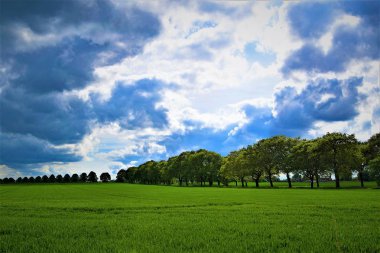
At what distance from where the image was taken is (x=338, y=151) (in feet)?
287

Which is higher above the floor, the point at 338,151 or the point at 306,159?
the point at 338,151

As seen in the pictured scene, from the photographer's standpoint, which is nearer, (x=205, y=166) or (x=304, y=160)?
(x=304, y=160)

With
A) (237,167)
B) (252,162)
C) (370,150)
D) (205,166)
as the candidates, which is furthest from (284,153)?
(205,166)

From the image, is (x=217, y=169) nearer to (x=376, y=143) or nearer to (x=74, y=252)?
(x=376, y=143)

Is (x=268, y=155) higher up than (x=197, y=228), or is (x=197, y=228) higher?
(x=268, y=155)

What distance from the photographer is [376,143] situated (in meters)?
100

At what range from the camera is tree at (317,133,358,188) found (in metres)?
86.0

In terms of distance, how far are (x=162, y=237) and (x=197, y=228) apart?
3020 mm

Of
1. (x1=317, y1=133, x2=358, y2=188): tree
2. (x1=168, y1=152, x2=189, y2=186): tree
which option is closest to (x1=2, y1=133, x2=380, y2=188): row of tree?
(x1=317, y1=133, x2=358, y2=188): tree

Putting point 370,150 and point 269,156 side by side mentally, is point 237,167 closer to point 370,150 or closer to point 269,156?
point 269,156

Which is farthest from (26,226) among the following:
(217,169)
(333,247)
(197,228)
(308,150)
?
(217,169)

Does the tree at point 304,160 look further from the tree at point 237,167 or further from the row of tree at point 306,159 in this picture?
the tree at point 237,167

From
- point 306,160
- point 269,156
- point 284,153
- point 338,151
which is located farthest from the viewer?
point 269,156

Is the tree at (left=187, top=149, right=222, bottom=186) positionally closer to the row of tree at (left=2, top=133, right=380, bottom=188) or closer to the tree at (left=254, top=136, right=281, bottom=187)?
the row of tree at (left=2, top=133, right=380, bottom=188)
